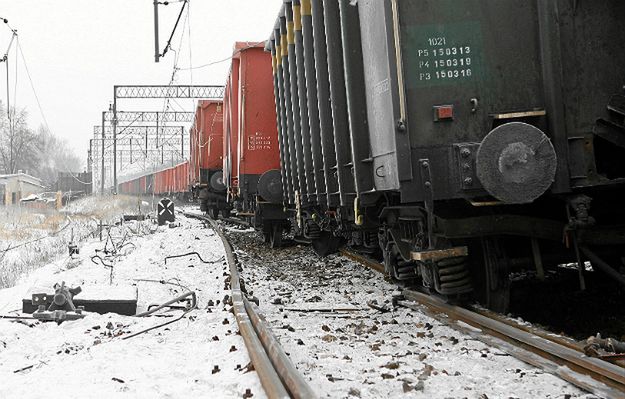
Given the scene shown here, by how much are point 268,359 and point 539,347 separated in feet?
→ 5.51

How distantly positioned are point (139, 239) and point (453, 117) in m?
11.8

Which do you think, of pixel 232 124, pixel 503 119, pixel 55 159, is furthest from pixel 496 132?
pixel 55 159

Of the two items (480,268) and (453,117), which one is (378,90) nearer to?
(453,117)

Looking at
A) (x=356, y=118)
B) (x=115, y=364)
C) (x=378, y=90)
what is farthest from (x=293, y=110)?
(x=115, y=364)

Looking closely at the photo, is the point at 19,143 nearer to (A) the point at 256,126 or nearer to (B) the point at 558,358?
(A) the point at 256,126

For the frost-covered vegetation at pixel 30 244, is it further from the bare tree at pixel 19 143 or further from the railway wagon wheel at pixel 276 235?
the bare tree at pixel 19 143

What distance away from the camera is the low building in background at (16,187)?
3941 cm

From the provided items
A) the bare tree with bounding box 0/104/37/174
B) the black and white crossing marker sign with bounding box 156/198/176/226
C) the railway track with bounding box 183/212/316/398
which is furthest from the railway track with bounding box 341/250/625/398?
the bare tree with bounding box 0/104/37/174

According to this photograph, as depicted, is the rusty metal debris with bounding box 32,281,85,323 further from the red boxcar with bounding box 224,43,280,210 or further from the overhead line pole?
the overhead line pole

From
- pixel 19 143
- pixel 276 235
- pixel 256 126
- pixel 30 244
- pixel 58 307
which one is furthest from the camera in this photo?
pixel 19 143

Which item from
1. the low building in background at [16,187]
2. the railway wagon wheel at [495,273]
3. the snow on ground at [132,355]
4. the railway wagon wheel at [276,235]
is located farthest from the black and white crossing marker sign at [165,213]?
the low building in background at [16,187]

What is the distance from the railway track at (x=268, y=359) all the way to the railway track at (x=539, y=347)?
1.46 meters

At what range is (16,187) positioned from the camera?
140ft

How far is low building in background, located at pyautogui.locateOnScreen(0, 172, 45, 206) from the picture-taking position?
129ft
